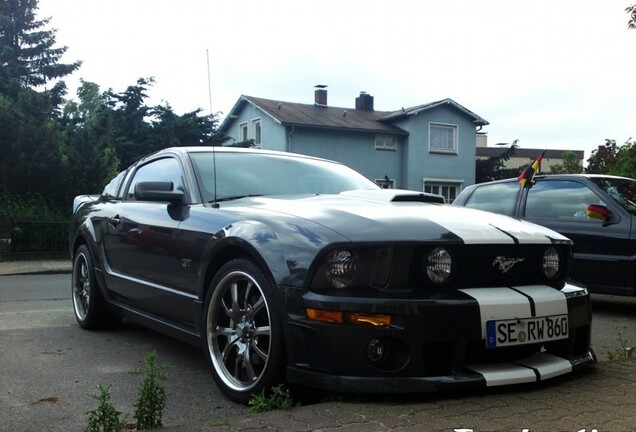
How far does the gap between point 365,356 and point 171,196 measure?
1.94m

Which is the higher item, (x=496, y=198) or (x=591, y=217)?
(x=496, y=198)

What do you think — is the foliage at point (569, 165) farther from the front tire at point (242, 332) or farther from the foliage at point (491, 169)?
the front tire at point (242, 332)

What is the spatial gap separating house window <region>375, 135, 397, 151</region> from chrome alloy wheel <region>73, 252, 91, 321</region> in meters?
25.2

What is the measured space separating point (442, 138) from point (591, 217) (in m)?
25.4

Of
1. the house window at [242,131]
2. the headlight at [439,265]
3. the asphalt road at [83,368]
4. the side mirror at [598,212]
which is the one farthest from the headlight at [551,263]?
the house window at [242,131]

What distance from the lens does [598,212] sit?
283 inches

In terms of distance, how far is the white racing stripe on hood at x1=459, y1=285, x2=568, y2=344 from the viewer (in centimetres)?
309

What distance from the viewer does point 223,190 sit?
4.39 m

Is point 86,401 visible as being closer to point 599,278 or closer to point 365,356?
point 365,356

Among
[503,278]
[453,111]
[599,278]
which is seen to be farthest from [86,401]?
[453,111]

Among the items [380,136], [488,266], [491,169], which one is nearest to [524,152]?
Result: [491,169]

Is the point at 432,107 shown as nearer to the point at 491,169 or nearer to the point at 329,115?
the point at 329,115

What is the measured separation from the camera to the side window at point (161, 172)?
476 cm

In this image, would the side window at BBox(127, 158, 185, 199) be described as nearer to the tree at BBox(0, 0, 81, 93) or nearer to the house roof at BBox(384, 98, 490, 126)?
the house roof at BBox(384, 98, 490, 126)
